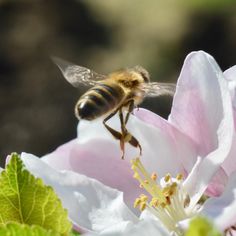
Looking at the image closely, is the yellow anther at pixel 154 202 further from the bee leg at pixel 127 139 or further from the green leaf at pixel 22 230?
the green leaf at pixel 22 230

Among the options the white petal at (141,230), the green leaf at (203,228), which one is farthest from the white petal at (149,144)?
the green leaf at (203,228)

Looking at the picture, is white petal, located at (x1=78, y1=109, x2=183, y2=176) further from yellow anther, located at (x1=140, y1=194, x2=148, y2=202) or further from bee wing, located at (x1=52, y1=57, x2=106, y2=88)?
bee wing, located at (x1=52, y1=57, x2=106, y2=88)

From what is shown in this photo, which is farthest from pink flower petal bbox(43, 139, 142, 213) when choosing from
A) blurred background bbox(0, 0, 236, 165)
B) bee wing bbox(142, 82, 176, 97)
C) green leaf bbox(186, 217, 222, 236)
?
blurred background bbox(0, 0, 236, 165)

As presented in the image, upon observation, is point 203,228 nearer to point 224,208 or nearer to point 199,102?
point 224,208

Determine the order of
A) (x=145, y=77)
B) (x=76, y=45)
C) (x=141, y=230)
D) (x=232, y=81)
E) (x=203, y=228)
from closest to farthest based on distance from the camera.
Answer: (x=203, y=228)
(x=141, y=230)
(x=232, y=81)
(x=145, y=77)
(x=76, y=45)

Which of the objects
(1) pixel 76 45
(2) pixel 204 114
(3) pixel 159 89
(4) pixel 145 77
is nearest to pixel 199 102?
(2) pixel 204 114

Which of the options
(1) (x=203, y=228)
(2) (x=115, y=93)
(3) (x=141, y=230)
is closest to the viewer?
(1) (x=203, y=228)

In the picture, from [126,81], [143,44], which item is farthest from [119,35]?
[126,81]

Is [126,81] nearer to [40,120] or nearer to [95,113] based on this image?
[95,113]
